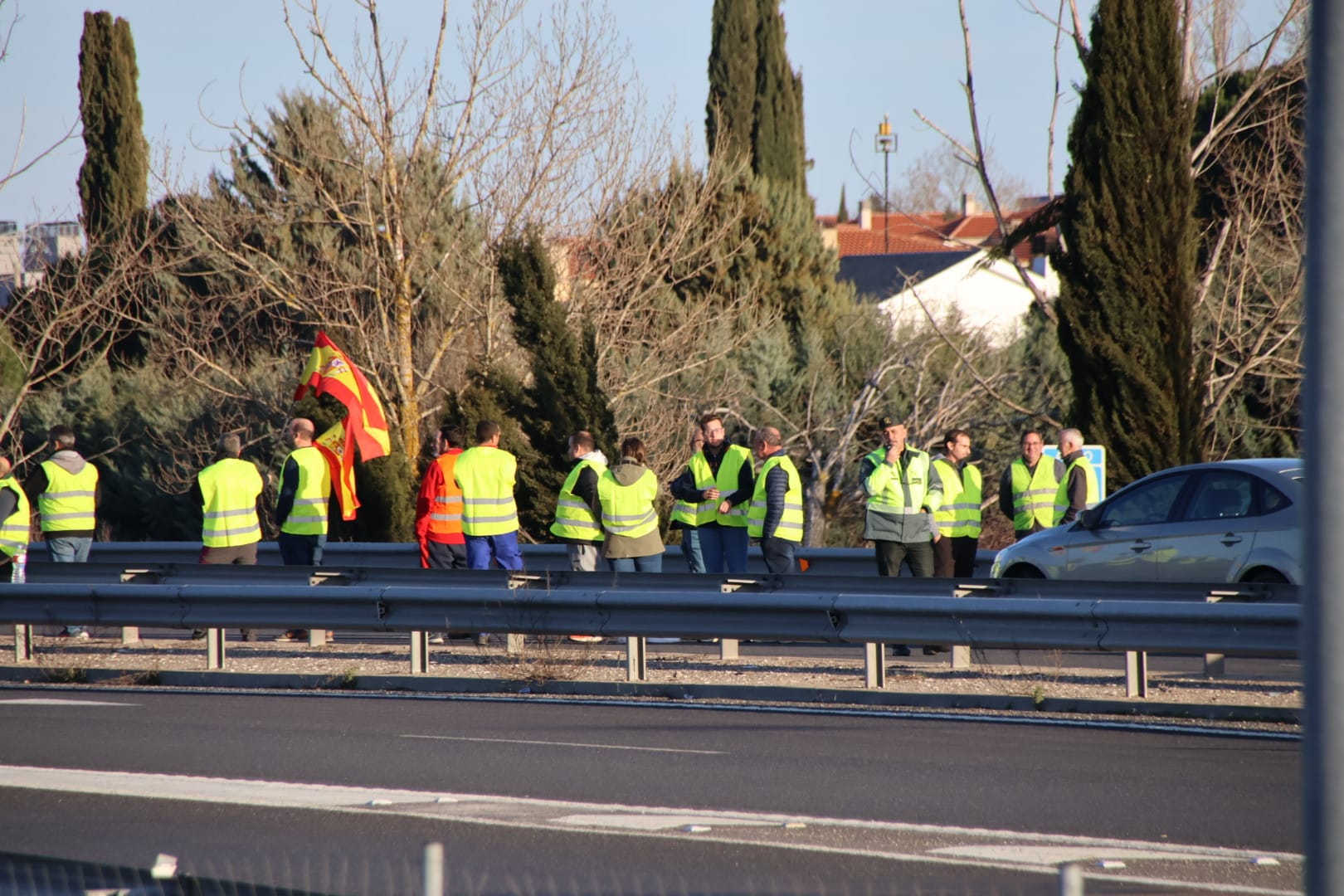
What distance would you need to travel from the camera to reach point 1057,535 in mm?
13531

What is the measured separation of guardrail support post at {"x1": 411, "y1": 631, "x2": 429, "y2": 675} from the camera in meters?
12.4

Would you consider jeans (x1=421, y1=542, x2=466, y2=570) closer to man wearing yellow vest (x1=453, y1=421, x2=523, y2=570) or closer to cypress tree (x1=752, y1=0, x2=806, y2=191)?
man wearing yellow vest (x1=453, y1=421, x2=523, y2=570)

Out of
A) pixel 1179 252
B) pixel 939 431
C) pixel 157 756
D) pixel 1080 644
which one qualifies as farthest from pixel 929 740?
A: pixel 939 431

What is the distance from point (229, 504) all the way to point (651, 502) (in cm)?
385

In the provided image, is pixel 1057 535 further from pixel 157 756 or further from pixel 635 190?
pixel 635 190

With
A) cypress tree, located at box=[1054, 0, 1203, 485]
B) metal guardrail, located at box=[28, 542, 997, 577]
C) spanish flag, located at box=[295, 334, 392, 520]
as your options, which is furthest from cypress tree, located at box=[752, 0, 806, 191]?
metal guardrail, located at box=[28, 542, 997, 577]

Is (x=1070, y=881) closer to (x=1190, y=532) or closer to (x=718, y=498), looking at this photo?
(x=1190, y=532)

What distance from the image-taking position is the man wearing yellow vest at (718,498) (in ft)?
46.1

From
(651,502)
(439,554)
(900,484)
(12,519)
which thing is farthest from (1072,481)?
(12,519)

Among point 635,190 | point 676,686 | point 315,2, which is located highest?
point 315,2

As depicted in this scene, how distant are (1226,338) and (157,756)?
17.4 metres

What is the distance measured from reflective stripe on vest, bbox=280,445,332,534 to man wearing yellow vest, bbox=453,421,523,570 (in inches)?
49.5

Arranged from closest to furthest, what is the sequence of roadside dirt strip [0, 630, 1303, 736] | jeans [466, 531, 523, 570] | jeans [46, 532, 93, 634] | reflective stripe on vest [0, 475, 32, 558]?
roadside dirt strip [0, 630, 1303, 736] < jeans [466, 531, 523, 570] < reflective stripe on vest [0, 475, 32, 558] < jeans [46, 532, 93, 634]

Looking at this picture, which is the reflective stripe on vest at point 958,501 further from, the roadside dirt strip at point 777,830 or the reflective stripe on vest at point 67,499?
the reflective stripe on vest at point 67,499
